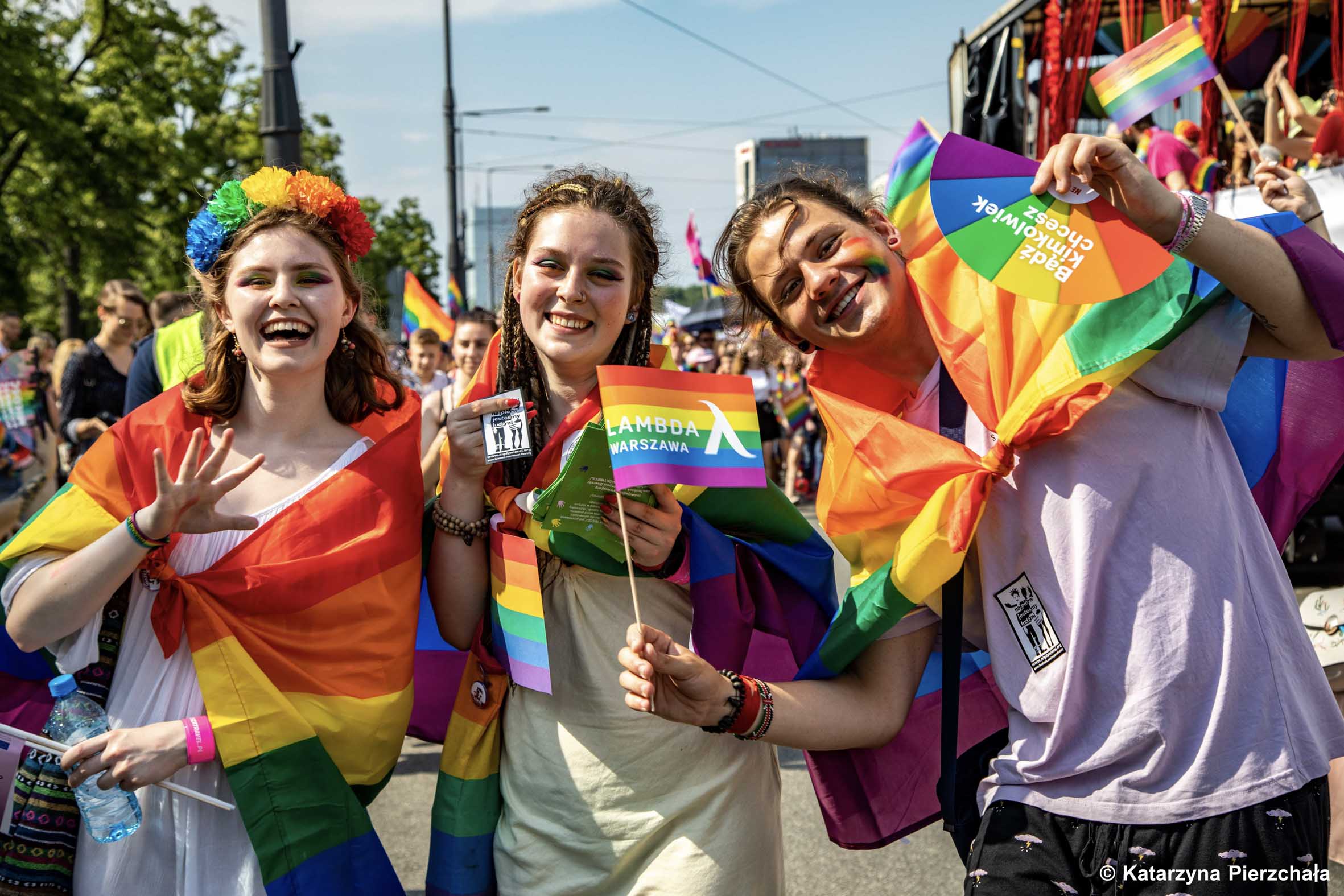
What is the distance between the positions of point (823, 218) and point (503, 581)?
963 mm

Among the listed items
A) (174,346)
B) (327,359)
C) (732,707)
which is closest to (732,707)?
(732,707)

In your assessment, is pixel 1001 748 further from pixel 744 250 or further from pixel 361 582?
pixel 361 582

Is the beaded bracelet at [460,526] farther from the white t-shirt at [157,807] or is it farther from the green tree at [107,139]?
the green tree at [107,139]

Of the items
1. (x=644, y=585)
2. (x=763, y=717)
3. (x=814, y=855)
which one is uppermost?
(x=644, y=585)

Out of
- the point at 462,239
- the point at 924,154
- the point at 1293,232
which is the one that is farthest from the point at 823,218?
the point at 462,239

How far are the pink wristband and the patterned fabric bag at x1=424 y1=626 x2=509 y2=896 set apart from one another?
0.44 meters

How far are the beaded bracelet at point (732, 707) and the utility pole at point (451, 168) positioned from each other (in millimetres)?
15823

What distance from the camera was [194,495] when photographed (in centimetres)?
217

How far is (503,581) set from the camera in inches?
91.7

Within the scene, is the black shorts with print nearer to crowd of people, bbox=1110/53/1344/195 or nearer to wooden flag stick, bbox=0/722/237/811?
wooden flag stick, bbox=0/722/237/811

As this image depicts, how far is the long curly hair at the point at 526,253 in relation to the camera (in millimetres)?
2498

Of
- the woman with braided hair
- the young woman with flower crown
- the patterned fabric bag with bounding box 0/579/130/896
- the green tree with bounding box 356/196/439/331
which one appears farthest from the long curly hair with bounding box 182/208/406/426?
the green tree with bounding box 356/196/439/331

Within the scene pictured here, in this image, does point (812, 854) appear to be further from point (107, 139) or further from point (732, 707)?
point (107, 139)

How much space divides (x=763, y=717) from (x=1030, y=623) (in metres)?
0.50
